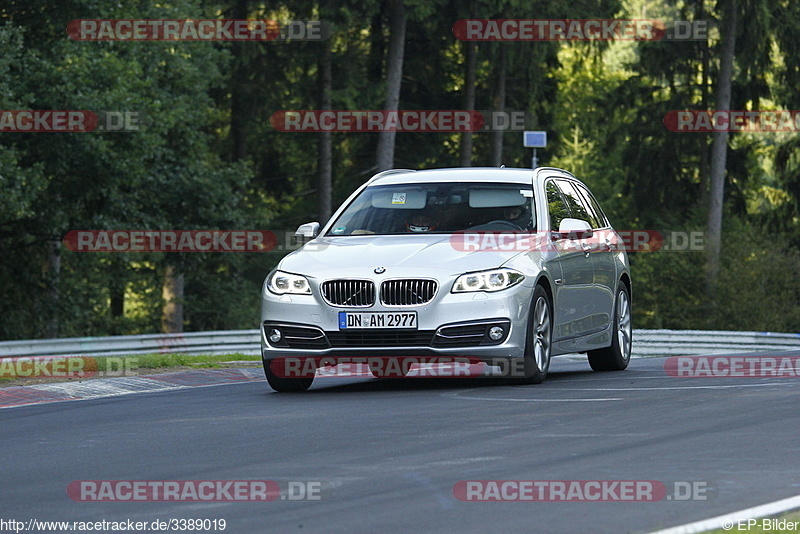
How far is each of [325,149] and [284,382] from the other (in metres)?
36.6

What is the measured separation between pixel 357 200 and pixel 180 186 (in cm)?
2752

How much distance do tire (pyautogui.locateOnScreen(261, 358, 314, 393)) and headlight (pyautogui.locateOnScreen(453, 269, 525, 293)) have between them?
163 cm

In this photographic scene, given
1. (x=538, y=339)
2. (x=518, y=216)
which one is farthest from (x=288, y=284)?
(x=518, y=216)

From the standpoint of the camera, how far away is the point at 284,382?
13.2 metres

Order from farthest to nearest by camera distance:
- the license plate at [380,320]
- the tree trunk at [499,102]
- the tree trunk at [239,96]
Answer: the tree trunk at [499,102], the tree trunk at [239,96], the license plate at [380,320]

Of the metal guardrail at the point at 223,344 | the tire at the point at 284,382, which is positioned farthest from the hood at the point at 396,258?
the metal guardrail at the point at 223,344

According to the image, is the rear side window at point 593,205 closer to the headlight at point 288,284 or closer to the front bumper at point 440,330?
the front bumper at point 440,330

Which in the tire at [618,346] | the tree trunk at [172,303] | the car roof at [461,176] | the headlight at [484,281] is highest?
the car roof at [461,176]

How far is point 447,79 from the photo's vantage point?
180 ft

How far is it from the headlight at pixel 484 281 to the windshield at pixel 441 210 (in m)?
1.03

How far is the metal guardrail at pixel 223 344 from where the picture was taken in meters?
23.6

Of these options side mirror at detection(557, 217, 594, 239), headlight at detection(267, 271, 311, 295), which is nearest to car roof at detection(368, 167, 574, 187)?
side mirror at detection(557, 217, 594, 239)

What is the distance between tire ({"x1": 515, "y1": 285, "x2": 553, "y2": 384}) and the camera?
510 inches

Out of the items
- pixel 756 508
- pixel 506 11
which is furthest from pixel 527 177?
pixel 506 11
